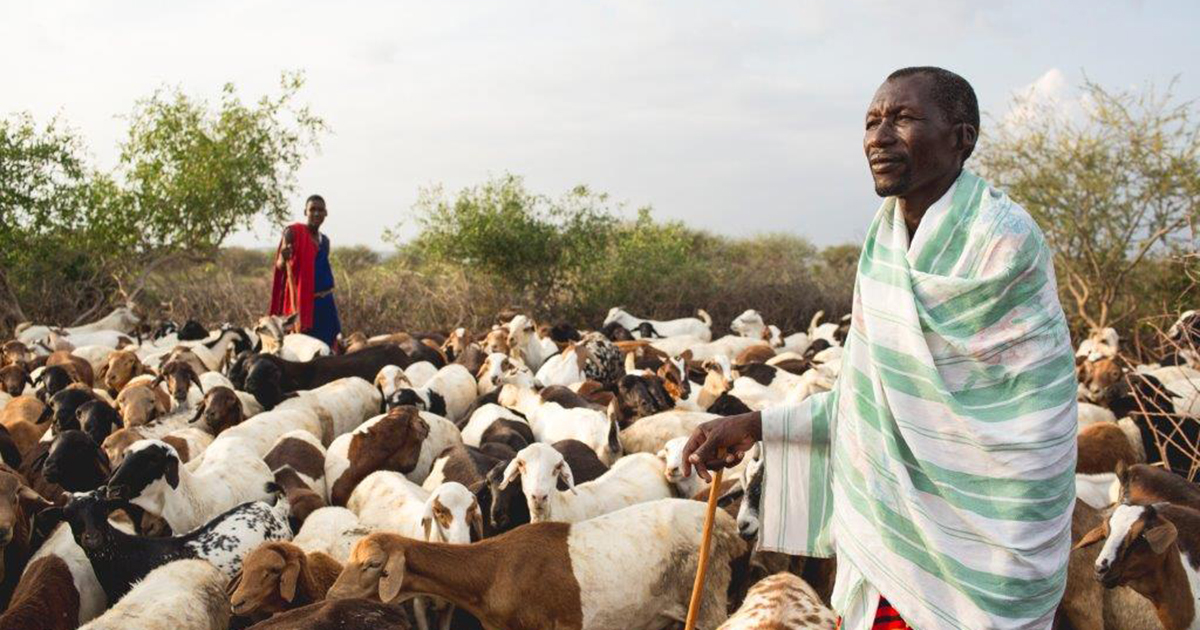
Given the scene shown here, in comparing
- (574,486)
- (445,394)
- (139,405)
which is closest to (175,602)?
(574,486)

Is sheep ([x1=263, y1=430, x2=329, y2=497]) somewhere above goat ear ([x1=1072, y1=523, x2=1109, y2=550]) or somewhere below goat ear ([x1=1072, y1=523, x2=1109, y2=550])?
below

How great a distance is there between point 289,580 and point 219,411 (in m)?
4.03

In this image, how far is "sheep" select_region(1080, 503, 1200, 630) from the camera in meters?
4.64

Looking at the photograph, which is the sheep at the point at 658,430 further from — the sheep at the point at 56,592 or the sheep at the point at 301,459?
the sheep at the point at 56,592

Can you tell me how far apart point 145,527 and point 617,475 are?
2657mm

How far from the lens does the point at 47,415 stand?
8.99 meters

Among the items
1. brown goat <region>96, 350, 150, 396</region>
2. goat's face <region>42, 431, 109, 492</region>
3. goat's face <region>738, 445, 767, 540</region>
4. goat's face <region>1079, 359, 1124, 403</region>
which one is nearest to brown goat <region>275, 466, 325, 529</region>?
goat's face <region>42, 431, 109, 492</region>

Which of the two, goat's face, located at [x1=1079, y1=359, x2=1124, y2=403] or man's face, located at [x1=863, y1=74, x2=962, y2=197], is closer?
man's face, located at [x1=863, y1=74, x2=962, y2=197]

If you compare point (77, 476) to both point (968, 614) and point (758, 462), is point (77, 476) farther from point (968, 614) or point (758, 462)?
point (968, 614)

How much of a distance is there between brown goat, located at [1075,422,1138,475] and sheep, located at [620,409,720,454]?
2.52m

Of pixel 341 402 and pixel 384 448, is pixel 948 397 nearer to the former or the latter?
pixel 384 448

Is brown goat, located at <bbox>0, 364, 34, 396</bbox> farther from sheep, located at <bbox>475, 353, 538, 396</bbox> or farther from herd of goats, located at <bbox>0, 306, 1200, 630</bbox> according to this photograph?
sheep, located at <bbox>475, 353, 538, 396</bbox>

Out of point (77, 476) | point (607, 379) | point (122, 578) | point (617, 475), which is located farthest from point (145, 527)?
point (607, 379)

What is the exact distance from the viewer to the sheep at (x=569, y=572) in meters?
4.78
